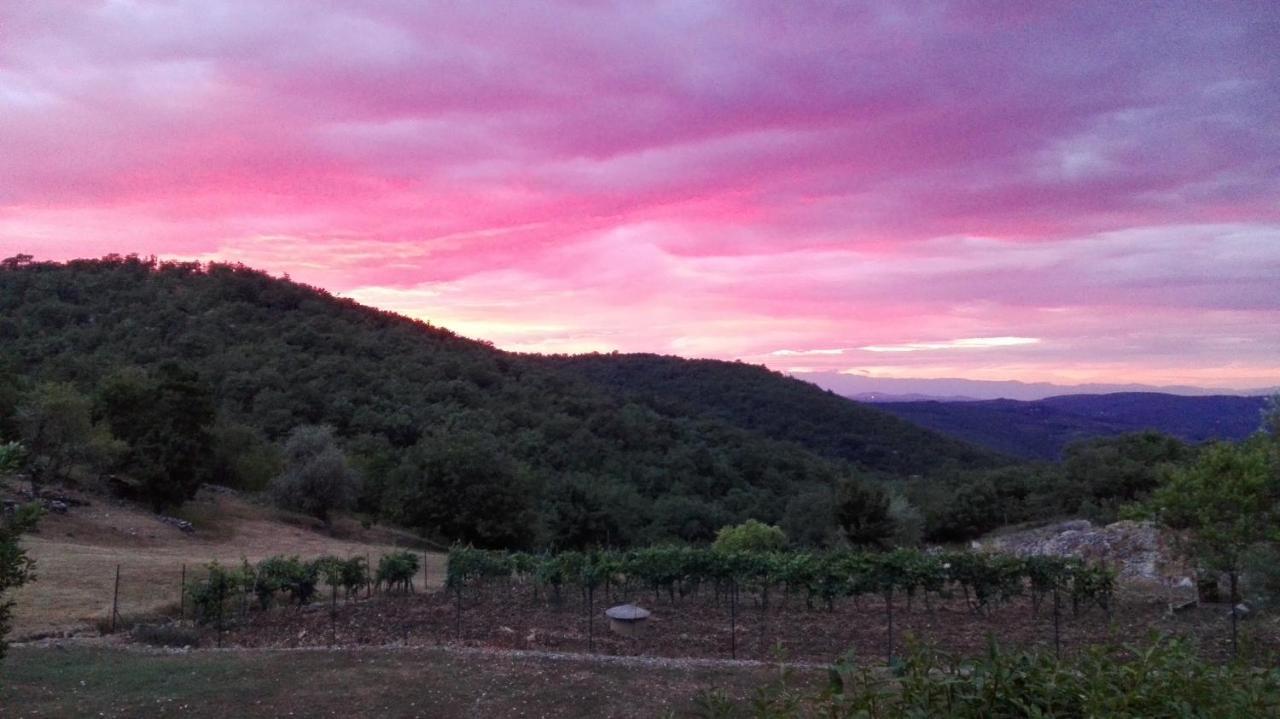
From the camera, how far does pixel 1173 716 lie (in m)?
1.98

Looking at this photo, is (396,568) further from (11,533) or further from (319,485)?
(319,485)

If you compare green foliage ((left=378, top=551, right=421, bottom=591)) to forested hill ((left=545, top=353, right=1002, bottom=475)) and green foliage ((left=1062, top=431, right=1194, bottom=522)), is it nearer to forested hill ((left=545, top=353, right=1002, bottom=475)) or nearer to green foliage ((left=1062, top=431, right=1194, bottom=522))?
green foliage ((left=1062, top=431, right=1194, bottom=522))

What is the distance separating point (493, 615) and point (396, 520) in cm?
2273

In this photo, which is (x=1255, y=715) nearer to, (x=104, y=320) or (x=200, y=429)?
(x=200, y=429)

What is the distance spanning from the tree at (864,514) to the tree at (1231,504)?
1665cm

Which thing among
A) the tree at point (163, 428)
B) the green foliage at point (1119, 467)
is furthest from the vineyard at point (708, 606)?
the green foliage at point (1119, 467)

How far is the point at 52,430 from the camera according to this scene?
2931 cm

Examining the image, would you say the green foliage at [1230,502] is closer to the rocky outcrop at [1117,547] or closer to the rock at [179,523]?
the rocky outcrop at [1117,547]

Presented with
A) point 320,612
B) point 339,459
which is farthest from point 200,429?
point 320,612

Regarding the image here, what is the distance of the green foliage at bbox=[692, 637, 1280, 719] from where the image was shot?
2033 millimetres

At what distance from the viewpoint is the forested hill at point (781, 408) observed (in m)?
68.8

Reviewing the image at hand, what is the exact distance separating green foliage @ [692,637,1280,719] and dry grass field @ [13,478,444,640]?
60.5 ft

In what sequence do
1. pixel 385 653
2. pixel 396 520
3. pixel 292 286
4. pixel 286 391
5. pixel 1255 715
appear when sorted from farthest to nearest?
pixel 292 286
pixel 286 391
pixel 396 520
pixel 385 653
pixel 1255 715

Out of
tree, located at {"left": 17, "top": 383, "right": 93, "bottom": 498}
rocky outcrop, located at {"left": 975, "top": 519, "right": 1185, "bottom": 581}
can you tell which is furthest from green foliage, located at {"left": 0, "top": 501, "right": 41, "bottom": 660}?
tree, located at {"left": 17, "top": 383, "right": 93, "bottom": 498}
